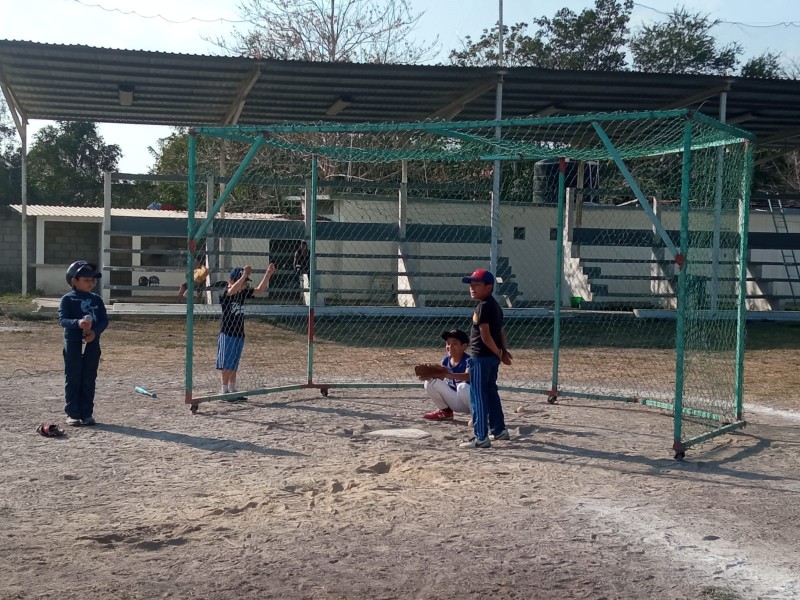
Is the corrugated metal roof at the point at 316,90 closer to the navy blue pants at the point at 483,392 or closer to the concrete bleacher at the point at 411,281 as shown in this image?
the concrete bleacher at the point at 411,281

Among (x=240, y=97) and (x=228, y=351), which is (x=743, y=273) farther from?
(x=240, y=97)

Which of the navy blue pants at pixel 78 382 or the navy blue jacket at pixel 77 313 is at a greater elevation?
the navy blue jacket at pixel 77 313

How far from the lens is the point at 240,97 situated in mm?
18938

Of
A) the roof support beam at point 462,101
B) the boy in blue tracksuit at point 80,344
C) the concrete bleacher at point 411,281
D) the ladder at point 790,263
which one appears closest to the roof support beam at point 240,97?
the concrete bleacher at point 411,281

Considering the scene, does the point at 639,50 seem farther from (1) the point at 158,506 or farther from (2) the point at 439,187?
(1) the point at 158,506

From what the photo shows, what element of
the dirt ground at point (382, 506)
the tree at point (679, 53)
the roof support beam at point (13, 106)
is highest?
the tree at point (679, 53)

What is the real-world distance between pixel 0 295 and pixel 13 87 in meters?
Result: 8.33

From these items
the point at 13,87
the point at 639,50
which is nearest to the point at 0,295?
the point at 13,87

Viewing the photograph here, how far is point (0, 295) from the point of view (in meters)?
24.5

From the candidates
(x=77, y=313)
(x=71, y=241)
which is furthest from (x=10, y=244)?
(x=77, y=313)

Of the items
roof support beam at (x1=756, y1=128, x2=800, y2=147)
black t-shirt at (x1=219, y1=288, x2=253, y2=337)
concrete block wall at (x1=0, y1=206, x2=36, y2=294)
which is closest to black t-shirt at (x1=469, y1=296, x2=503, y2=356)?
black t-shirt at (x1=219, y1=288, x2=253, y2=337)

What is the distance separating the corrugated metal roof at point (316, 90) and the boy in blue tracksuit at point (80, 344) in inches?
345

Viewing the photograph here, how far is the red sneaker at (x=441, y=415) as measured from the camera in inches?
359

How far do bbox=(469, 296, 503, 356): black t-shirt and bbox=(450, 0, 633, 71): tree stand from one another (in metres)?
33.7
